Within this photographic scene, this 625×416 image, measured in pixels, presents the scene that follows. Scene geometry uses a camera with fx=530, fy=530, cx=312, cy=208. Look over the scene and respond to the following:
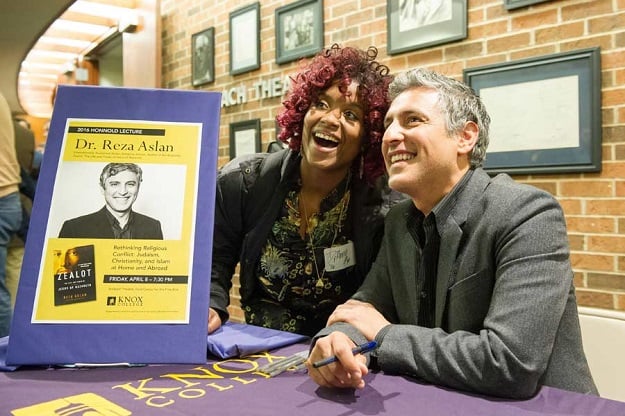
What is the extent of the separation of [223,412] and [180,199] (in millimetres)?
437

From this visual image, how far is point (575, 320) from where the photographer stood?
3.56 feet

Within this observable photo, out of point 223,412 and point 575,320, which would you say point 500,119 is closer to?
point 575,320

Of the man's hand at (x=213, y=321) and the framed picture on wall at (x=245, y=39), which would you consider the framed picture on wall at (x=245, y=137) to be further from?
the man's hand at (x=213, y=321)

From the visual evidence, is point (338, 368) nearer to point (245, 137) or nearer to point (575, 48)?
point (575, 48)

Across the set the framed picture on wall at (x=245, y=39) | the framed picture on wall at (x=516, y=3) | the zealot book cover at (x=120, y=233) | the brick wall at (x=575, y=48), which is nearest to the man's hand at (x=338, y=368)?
the zealot book cover at (x=120, y=233)

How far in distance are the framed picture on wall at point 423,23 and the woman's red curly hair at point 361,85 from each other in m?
1.22

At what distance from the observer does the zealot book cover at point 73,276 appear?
39.6 inches

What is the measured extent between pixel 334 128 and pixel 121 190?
689mm

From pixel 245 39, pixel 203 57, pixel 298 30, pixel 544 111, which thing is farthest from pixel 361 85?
pixel 203 57

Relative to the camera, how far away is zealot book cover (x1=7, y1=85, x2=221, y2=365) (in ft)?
3.28

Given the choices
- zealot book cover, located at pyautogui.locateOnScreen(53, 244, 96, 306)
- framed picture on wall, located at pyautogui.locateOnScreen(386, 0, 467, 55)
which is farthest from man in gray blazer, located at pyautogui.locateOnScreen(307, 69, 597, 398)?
framed picture on wall, located at pyautogui.locateOnScreen(386, 0, 467, 55)

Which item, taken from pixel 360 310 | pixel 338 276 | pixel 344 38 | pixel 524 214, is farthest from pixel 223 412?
pixel 344 38

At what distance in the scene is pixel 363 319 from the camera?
1.12m

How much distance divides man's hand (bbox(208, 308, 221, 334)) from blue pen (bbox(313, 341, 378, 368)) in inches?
15.8
